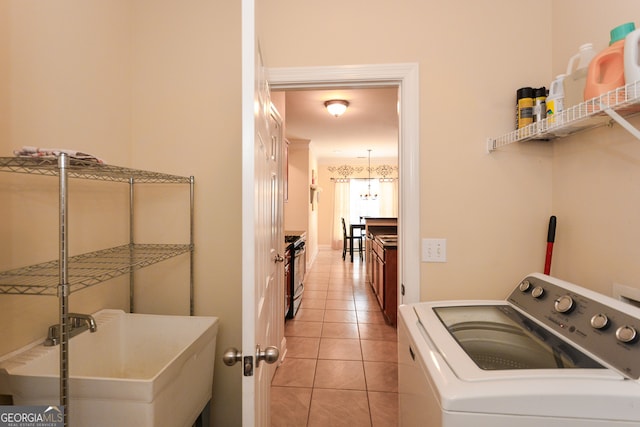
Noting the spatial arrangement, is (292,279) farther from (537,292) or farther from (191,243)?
(537,292)

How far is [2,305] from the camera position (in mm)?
1063

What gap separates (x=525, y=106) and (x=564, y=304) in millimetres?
842

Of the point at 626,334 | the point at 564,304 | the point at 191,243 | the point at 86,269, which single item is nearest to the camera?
the point at 626,334

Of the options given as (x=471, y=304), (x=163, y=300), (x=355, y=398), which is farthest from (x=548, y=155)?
(x=163, y=300)

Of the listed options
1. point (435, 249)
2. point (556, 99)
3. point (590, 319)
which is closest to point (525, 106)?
point (556, 99)

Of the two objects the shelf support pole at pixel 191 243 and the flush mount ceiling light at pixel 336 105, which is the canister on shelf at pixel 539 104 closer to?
the shelf support pole at pixel 191 243

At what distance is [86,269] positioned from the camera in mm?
1185

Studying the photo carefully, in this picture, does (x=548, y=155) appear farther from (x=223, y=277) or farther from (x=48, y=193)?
(x=48, y=193)

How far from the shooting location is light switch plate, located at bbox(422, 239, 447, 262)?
1573 mm

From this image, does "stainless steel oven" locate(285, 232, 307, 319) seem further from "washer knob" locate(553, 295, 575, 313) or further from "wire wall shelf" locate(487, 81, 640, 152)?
"washer knob" locate(553, 295, 575, 313)

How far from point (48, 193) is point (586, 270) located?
2.20 meters

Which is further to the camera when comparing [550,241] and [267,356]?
[550,241]

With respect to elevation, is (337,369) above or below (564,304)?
below

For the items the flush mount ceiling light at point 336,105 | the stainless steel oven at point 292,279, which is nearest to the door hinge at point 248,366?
the stainless steel oven at point 292,279
